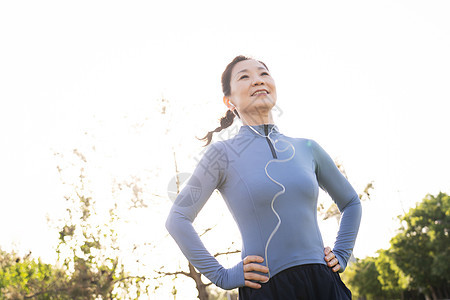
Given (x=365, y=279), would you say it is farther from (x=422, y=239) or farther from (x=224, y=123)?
(x=224, y=123)

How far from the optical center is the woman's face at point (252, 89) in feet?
7.74

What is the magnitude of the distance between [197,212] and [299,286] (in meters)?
0.62

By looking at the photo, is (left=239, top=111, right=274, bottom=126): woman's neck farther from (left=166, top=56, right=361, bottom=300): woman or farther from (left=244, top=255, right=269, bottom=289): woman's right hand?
(left=244, top=255, right=269, bottom=289): woman's right hand

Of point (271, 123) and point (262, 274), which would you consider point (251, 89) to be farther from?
point (262, 274)

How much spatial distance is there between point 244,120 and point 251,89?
194 mm

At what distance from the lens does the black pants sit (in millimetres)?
1775

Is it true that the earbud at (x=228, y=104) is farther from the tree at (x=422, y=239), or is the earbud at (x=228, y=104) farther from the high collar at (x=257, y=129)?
the tree at (x=422, y=239)

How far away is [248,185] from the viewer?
77.9 inches

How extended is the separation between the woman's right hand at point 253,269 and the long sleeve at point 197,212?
26 millimetres

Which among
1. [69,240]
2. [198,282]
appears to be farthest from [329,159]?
[69,240]

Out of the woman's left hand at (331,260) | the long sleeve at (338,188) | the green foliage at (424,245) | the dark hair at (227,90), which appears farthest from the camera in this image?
the green foliage at (424,245)

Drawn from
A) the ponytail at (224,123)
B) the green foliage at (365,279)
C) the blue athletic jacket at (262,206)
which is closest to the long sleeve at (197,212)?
the blue athletic jacket at (262,206)

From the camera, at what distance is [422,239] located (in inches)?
1329

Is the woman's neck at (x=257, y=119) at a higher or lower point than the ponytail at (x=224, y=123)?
lower
